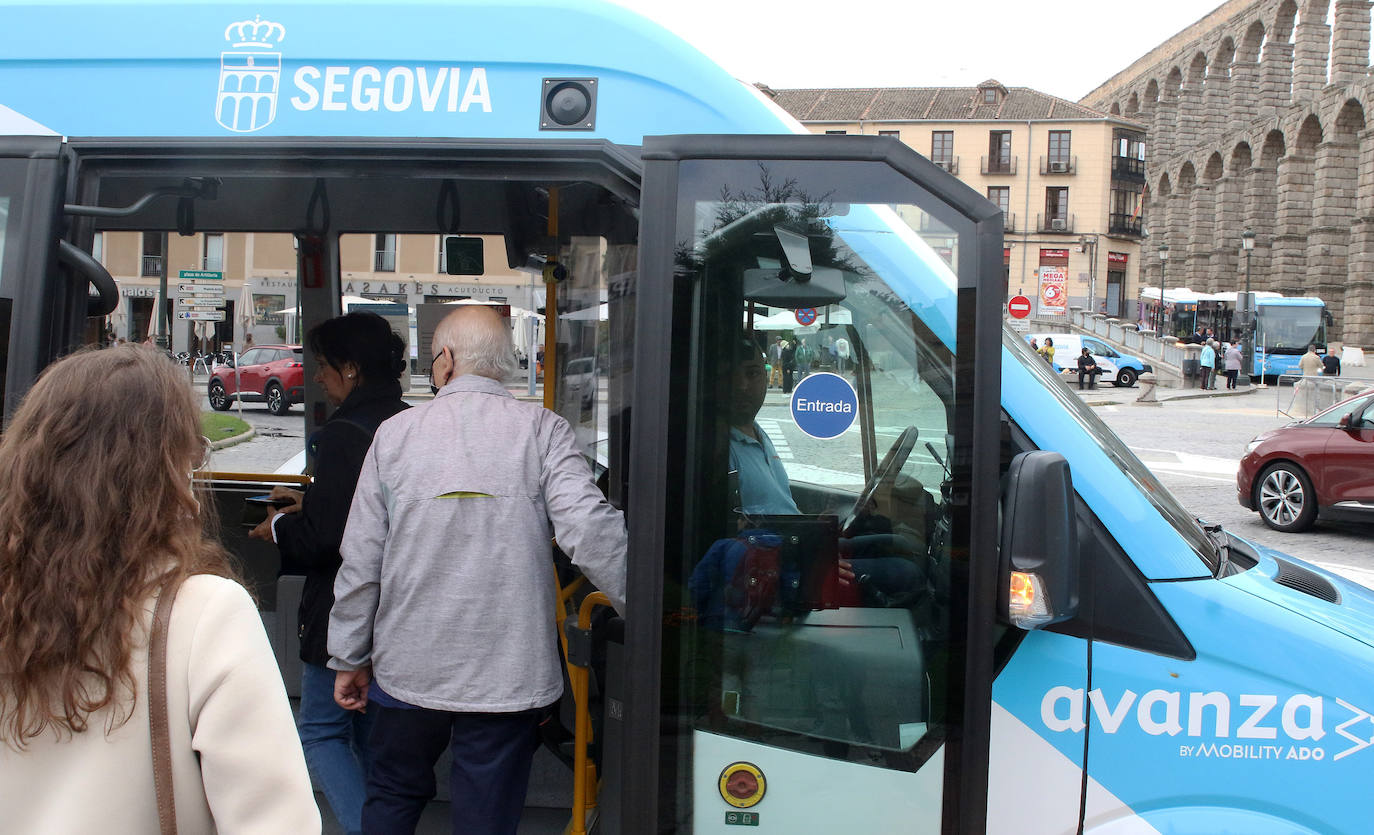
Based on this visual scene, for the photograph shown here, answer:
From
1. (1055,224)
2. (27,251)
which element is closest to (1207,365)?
(1055,224)

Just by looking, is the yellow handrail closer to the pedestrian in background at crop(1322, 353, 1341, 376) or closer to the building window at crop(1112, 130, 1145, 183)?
the pedestrian in background at crop(1322, 353, 1341, 376)

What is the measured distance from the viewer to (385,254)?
5.00m

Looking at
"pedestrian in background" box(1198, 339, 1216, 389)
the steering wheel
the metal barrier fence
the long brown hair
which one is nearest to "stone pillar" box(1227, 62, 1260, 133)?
"pedestrian in background" box(1198, 339, 1216, 389)

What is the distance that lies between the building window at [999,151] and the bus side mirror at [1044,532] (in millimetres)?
71143

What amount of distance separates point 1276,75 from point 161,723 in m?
80.1

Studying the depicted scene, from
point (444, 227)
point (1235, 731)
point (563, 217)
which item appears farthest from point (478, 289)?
point (1235, 731)

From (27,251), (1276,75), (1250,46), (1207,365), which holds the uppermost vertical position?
(1250,46)

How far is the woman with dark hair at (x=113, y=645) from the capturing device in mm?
1354

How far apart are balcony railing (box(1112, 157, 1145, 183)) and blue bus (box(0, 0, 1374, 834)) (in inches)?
3036

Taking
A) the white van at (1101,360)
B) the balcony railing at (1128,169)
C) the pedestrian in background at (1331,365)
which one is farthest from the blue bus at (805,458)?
the balcony railing at (1128,169)

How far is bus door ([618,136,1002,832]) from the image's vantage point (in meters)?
2.33

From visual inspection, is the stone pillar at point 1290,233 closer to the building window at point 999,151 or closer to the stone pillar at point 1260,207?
the stone pillar at point 1260,207

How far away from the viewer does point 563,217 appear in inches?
165

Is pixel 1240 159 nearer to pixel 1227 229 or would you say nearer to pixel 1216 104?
pixel 1227 229
